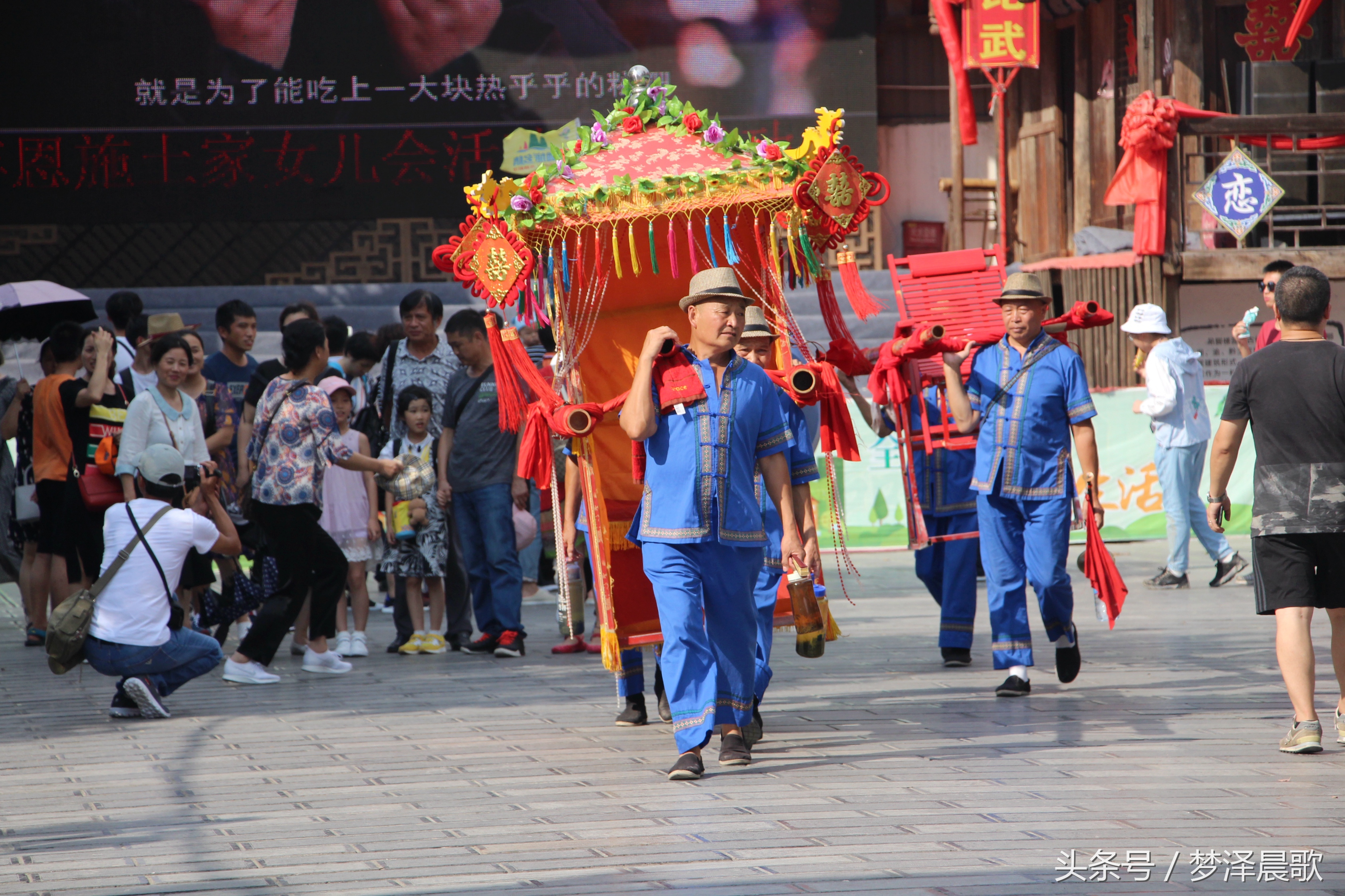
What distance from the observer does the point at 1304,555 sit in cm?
551

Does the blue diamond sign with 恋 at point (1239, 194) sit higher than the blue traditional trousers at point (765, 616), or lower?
higher

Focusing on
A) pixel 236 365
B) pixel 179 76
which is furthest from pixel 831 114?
pixel 179 76

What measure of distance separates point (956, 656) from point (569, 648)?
2140 mm

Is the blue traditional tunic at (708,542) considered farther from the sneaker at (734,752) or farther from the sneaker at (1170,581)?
the sneaker at (1170,581)

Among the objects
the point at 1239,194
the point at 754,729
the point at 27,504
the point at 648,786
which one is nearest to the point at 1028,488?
the point at 754,729

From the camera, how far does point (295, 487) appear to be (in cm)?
767

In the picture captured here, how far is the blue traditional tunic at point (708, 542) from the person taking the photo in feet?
17.5

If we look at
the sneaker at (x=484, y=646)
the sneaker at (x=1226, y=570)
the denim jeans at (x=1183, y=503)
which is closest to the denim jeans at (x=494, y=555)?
the sneaker at (x=484, y=646)

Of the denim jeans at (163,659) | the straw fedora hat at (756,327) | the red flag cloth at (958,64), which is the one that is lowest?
the denim jeans at (163,659)

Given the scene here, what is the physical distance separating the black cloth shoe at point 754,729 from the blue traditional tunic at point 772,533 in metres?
0.07

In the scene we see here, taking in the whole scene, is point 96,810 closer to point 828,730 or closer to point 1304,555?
point 828,730

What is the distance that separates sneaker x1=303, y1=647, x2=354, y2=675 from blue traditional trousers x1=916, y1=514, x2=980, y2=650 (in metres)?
3.04

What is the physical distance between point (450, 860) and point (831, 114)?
348 cm

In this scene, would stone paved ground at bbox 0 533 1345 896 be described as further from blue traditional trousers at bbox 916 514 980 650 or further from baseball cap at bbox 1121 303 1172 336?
baseball cap at bbox 1121 303 1172 336
